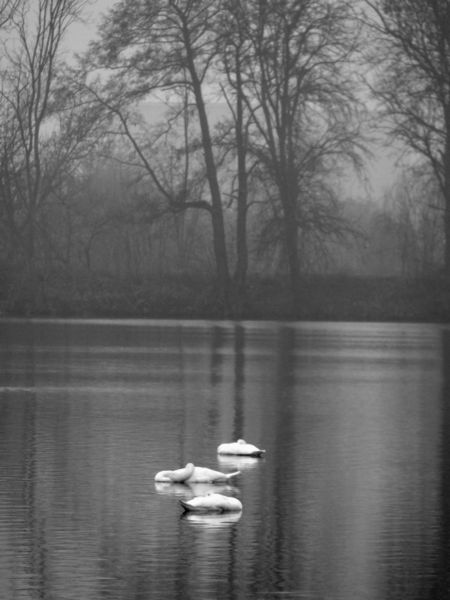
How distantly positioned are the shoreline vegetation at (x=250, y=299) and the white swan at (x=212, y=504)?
41.3 metres

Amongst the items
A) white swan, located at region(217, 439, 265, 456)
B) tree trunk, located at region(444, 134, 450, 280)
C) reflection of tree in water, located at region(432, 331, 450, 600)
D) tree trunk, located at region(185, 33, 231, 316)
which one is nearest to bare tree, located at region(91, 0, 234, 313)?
tree trunk, located at region(185, 33, 231, 316)

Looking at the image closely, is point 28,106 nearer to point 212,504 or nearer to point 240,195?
point 240,195

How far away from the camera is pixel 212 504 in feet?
39.0

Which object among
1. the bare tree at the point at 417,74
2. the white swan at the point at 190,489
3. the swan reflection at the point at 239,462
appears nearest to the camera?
the white swan at the point at 190,489

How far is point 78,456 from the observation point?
1509cm

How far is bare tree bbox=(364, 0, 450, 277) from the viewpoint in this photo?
52.7 m

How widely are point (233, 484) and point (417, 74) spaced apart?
136 feet

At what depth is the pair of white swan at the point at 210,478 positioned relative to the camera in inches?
467

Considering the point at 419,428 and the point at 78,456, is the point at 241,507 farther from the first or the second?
the point at 419,428

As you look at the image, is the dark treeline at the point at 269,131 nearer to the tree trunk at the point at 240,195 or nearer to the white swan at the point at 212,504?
the tree trunk at the point at 240,195

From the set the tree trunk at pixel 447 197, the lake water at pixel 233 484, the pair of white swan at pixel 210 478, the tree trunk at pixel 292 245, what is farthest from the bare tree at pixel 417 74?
the pair of white swan at pixel 210 478

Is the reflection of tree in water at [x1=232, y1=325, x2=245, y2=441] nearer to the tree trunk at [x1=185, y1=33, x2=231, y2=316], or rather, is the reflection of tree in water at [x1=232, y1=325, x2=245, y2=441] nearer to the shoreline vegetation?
the shoreline vegetation

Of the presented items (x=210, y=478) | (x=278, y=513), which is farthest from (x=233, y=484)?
(x=278, y=513)

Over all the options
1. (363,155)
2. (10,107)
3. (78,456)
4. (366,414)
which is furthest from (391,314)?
(78,456)
